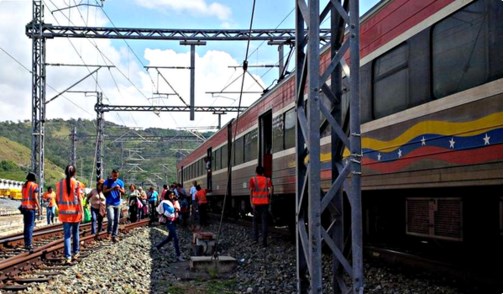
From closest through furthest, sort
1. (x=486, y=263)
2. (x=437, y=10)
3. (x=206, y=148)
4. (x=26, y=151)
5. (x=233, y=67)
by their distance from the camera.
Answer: (x=437, y=10) → (x=486, y=263) → (x=233, y=67) → (x=206, y=148) → (x=26, y=151)

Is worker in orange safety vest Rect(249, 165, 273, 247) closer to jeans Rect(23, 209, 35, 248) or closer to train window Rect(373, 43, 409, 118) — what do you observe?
jeans Rect(23, 209, 35, 248)

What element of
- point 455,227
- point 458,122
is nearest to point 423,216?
point 455,227

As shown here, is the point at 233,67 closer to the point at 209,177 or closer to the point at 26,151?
the point at 209,177

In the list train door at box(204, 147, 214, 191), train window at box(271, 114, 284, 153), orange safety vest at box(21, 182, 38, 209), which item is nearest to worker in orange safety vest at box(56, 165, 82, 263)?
orange safety vest at box(21, 182, 38, 209)

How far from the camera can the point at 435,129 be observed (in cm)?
614

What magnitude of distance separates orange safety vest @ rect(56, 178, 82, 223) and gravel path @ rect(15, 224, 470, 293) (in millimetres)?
747

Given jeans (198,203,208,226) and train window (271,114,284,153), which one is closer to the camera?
train window (271,114,284,153)

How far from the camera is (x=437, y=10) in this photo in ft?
20.1

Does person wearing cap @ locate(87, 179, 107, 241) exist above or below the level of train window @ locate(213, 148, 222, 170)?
below

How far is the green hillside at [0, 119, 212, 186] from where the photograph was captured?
201 ft

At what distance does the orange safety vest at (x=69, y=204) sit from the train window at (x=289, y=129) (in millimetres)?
3922

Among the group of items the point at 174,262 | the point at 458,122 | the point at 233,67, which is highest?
the point at 233,67

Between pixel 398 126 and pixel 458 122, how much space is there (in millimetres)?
1258

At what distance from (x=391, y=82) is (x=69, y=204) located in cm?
529
